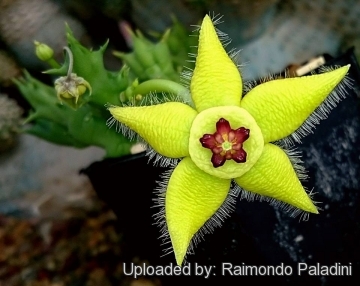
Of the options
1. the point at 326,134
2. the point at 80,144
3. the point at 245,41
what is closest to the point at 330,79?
the point at 326,134

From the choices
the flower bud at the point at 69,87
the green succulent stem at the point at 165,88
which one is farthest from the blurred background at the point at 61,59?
the flower bud at the point at 69,87

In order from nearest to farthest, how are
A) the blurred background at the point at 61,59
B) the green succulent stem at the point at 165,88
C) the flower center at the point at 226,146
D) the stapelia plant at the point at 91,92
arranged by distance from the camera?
1. the flower center at the point at 226,146
2. the green succulent stem at the point at 165,88
3. the stapelia plant at the point at 91,92
4. the blurred background at the point at 61,59

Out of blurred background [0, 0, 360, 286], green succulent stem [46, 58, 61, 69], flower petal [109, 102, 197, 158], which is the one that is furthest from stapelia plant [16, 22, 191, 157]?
blurred background [0, 0, 360, 286]

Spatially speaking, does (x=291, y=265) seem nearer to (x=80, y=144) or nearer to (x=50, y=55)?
(x=80, y=144)

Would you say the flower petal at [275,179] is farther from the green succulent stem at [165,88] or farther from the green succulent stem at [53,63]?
the green succulent stem at [53,63]

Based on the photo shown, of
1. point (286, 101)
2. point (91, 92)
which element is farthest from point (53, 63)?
point (286, 101)

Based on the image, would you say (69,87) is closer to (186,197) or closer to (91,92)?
(91,92)
